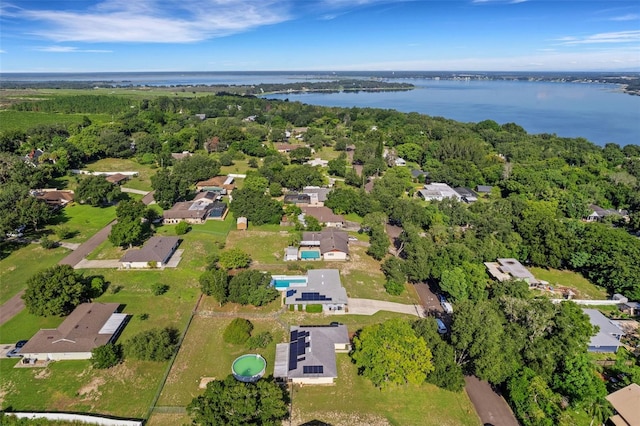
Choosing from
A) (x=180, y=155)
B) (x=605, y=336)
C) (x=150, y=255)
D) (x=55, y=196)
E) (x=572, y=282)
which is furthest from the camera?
(x=180, y=155)

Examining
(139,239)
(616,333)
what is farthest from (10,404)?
(616,333)

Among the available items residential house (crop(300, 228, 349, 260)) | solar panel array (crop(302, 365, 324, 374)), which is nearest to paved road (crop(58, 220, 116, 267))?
residential house (crop(300, 228, 349, 260))

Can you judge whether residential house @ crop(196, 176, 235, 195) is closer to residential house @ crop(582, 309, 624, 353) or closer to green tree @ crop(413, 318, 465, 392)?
green tree @ crop(413, 318, 465, 392)

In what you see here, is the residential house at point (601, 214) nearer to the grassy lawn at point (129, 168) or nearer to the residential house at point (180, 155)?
the grassy lawn at point (129, 168)

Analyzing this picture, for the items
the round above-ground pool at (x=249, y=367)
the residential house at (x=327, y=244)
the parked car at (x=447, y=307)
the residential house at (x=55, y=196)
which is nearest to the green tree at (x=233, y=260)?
the residential house at (x=327, y=244)

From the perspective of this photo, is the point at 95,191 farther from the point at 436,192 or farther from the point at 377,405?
the point at 436,192

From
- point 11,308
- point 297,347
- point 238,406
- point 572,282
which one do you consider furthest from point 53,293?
point 572,282

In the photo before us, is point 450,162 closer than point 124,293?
No

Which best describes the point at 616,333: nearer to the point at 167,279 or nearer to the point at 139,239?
the point at 167,279
